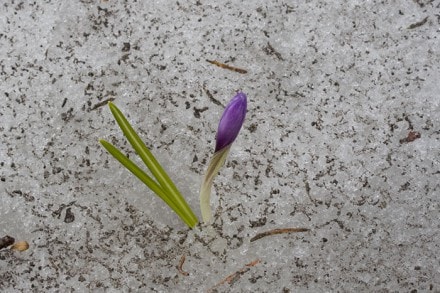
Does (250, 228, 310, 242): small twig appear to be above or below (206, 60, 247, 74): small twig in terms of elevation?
below

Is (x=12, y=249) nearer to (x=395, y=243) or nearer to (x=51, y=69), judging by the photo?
(x=51, y=69)

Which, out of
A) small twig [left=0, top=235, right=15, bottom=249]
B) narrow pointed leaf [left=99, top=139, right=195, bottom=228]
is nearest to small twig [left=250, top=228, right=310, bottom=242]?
narrow pointed leaf [left=99, top=139, right=195, bottom=228]

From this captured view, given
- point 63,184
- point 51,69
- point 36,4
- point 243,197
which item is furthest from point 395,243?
point 36,4

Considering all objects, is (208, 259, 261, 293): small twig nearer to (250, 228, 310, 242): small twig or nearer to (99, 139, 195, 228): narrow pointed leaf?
(250, 228, 310, 242): small twig

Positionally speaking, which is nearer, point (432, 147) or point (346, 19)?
point (432, 147)

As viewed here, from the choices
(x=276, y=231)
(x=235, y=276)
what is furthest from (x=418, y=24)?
(x=235, y=276)

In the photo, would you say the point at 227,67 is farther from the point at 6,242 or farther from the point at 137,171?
the point at 6,242
